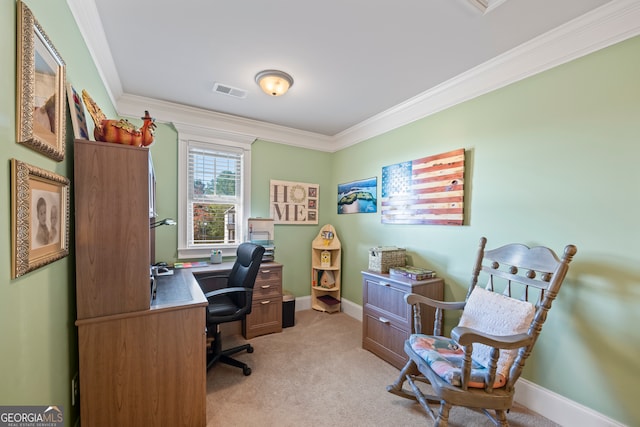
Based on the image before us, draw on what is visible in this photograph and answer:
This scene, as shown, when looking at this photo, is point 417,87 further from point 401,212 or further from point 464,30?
point 401,212

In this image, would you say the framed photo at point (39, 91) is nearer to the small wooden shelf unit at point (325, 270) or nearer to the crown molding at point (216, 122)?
the crown molding at point (216, 122)

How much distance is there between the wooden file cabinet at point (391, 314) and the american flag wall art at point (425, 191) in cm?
65

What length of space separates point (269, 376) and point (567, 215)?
2.54m

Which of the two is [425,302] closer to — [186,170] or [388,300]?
[388,300]

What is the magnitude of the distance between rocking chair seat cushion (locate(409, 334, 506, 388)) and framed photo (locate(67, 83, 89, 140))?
95.3 inches

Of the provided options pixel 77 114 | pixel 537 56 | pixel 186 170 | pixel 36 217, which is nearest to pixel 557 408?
pixel 537 56

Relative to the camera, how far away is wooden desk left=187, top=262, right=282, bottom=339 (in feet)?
9.57

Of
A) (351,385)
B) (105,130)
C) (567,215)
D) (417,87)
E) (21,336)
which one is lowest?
(351,385)

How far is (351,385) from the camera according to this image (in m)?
2.10

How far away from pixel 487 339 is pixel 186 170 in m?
3.27

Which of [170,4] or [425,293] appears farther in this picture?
[425,293]

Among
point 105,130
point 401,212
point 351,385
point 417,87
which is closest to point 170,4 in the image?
point 105,130

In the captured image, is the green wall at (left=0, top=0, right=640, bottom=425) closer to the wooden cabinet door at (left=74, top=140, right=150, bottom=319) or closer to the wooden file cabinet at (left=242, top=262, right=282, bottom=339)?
the wooden cabinet door at (left=74, top=140, right=150, bottom=319)

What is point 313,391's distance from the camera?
202 centimetres
